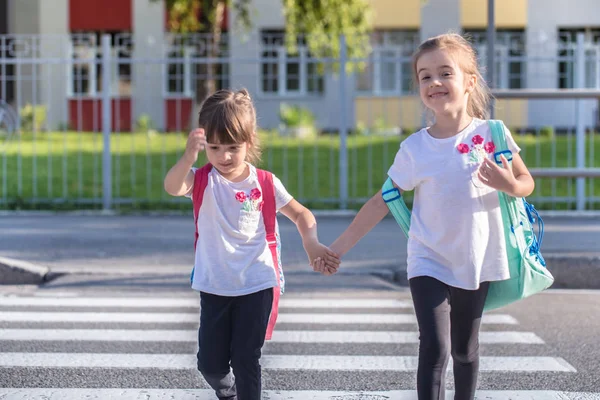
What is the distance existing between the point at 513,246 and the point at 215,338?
1.17 metres

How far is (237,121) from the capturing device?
3.80 m

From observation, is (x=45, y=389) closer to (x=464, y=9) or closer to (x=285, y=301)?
(x=285, y=301)

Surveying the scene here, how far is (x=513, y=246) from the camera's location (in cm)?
382

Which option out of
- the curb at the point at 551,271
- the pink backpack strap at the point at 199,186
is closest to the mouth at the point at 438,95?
the pink backpack strap at the point at 199,186

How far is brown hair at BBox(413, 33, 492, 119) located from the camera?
386 centimetres

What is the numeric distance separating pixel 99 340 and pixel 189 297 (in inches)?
63.2

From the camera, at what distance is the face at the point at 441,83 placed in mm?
3805

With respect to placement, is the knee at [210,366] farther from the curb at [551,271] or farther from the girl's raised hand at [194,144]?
the curb at [551,271]

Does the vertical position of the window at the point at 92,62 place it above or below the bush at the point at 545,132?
above

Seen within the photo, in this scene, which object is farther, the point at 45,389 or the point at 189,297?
the point at 189,297

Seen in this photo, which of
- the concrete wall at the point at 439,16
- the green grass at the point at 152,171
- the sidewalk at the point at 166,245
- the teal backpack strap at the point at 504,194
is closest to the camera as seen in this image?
the teal backpack strap at the point at 504,194

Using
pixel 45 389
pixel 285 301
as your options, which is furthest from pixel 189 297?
pixel 45 389

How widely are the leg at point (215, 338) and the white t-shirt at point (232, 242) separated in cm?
7

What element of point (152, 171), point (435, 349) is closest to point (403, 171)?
point (435, 349)
